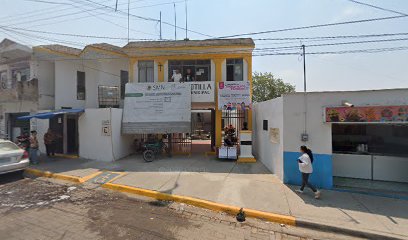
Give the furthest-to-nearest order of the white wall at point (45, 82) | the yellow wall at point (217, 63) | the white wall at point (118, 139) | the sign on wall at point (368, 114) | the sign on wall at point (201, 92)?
the white wall at point (45, 82)
the yellow wall at point (217, 63)
the sign on wall at point (201, 92)
the white wall at point (118, 139)
the sign on wall at point (368, 114)

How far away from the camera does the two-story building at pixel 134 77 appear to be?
11.6 meters

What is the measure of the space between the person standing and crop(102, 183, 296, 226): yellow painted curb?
639 cm

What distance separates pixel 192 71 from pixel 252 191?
858 centimetres

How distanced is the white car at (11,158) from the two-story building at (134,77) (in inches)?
121

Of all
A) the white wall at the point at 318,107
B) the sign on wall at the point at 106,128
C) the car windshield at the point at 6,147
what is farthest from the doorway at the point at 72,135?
the white wall at the point at 318,107

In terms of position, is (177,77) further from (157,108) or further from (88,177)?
(88,177)

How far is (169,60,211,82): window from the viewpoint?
13.6m

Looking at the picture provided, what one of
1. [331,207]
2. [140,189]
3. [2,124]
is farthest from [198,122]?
[331,207]

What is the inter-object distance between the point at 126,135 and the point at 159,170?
156 inches

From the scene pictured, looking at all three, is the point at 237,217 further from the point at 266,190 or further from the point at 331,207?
the point at 331,207

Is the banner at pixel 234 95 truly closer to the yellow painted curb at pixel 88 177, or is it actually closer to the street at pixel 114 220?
the yellow painted curb at pixel 88 177

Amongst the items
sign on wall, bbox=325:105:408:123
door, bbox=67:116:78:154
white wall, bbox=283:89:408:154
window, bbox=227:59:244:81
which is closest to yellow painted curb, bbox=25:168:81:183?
door, bbox=67:116:78:154

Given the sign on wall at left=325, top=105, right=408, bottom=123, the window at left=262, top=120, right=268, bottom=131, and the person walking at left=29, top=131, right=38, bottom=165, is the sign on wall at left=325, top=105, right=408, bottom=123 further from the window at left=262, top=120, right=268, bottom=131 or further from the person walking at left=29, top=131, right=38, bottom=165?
the person walking at left=29, top=131, right=38, bottom=165

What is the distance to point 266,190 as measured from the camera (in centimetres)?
712
